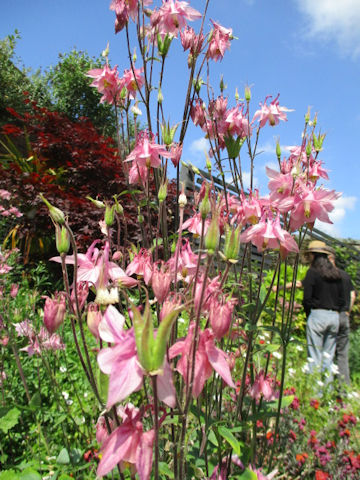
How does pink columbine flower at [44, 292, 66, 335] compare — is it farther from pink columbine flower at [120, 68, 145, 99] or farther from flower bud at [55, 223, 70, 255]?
pink columbine flower at [120, 68, 145, 99]

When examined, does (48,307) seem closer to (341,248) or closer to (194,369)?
(194,369)

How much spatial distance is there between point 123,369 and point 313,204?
2.83 ft

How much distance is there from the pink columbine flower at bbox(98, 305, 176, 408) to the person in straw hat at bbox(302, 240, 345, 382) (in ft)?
13.9

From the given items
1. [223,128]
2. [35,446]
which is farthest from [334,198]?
[35,446]

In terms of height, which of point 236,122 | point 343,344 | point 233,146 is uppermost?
point 236,122

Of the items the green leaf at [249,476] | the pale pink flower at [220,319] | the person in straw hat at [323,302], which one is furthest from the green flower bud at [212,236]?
the person in straw hat at [323,302]

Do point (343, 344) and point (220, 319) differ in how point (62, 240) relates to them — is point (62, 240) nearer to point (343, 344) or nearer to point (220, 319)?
point (220, 319)

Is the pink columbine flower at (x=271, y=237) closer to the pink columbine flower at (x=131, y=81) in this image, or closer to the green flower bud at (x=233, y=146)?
the green flower bud at (x=233, y=146)

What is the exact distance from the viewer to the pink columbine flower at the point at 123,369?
1.61 ft

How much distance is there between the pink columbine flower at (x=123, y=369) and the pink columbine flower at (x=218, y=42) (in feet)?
4.61

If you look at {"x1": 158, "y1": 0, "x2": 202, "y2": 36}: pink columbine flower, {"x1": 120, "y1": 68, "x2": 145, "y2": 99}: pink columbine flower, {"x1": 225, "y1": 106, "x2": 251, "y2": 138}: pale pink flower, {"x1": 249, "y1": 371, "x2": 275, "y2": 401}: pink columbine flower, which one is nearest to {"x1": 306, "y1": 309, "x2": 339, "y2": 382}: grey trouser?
{"x1": 249, "y1": 371, "x2": 275, "y2": 401}: pink columbine flower

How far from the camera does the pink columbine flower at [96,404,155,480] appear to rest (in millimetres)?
556

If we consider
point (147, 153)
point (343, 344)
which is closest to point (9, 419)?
point (147, 153)

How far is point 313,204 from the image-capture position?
1.12m
